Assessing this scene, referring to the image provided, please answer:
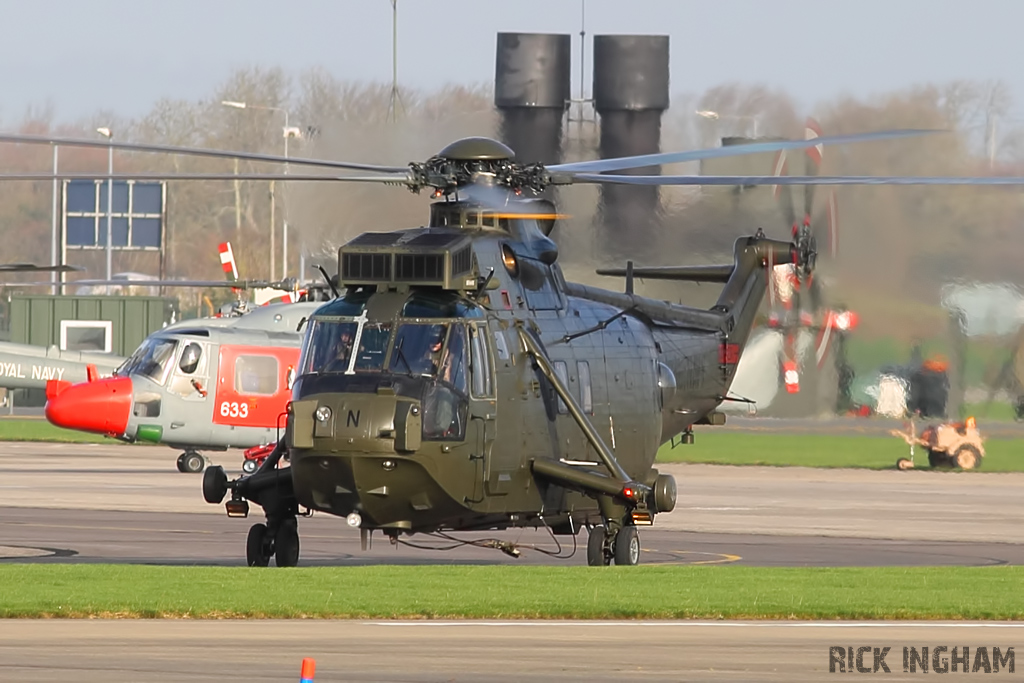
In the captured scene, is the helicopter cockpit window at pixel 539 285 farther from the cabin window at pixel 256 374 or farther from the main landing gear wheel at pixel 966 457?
the main landing gear wheel at pixel 966 457

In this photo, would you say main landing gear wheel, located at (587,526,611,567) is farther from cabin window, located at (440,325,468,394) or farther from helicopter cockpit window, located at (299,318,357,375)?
helicopter cockpit window, located at (299,318,357,375)

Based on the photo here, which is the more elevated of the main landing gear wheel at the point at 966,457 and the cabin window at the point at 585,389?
the cabin window at the point at 585,389

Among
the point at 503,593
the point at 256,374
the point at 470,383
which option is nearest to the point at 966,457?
the point at 256,374

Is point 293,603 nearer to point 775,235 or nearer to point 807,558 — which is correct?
point 807,558

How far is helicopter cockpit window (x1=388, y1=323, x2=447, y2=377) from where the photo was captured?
16.4 meters

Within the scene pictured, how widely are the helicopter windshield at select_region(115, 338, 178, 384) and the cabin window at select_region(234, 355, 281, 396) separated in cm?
118

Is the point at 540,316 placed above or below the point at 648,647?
above

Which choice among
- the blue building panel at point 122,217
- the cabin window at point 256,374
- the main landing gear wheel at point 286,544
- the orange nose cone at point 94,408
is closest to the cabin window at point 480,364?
the main landing gear wheel at point 286,544

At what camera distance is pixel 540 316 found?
18.2 metres

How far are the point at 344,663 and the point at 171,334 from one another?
876 inches

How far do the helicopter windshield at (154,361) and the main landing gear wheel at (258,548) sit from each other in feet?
49.1

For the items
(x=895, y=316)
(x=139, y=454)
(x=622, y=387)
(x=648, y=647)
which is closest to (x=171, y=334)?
(x=139, y=454)

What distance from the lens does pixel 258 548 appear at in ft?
57.6

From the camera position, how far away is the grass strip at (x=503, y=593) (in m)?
13.6
